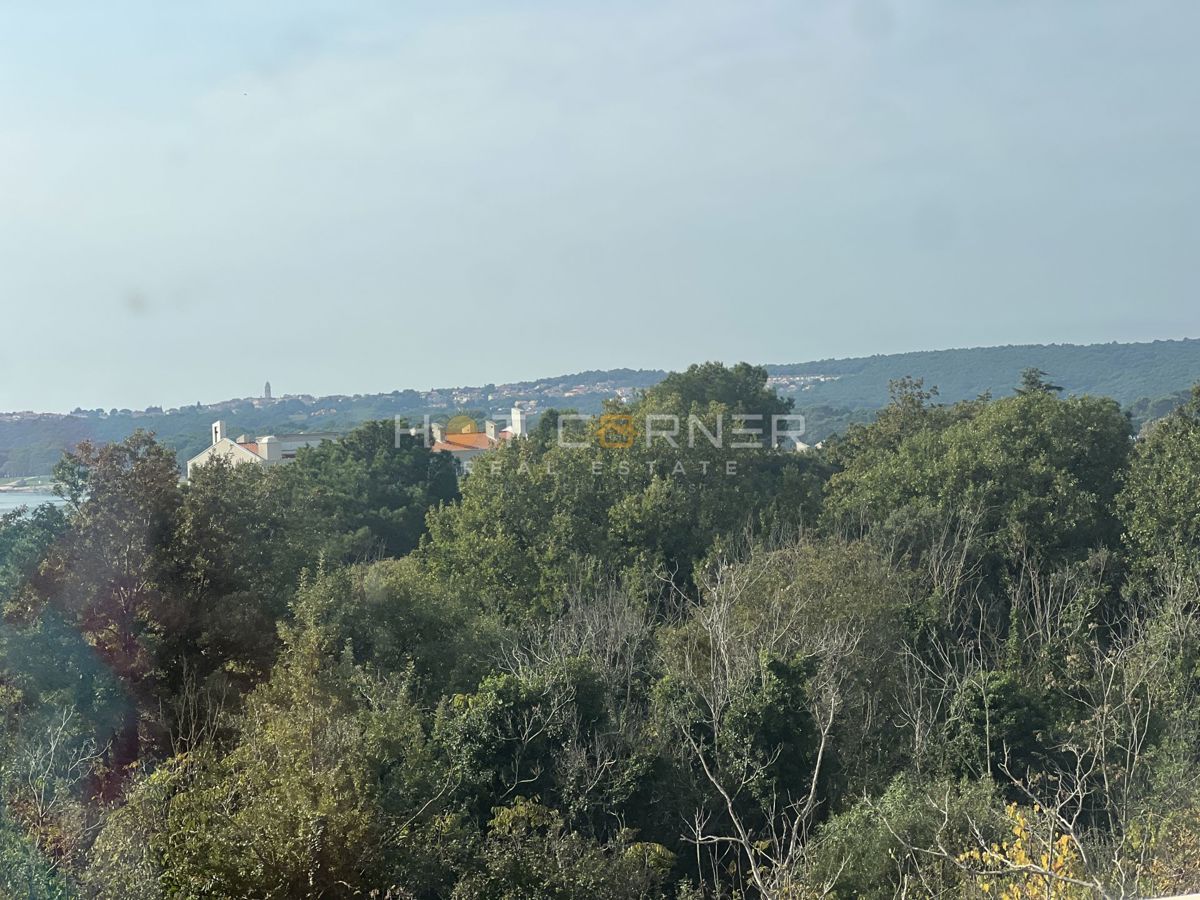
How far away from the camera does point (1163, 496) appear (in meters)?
23.6

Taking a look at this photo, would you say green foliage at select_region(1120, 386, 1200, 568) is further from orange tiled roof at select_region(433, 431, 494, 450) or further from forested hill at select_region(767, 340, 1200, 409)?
forested hill at select_region(767, 340, 1200, 409)

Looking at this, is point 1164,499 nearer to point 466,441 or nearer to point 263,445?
point 263,445

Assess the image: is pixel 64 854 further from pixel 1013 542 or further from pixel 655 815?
pixel 1013 542

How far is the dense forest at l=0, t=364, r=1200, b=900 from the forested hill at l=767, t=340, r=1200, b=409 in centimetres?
6896

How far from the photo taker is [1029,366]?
292ft

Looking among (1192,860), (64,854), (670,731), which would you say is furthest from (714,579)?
(64,854)

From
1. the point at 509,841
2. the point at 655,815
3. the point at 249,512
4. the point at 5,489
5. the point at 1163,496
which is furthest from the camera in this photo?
the point at 1163,496

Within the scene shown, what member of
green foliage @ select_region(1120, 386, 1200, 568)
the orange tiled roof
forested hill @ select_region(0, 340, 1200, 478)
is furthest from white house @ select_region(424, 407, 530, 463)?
green foliage @ select_region(1120, 386, 1200, 568)

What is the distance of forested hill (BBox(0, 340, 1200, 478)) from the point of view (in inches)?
3354

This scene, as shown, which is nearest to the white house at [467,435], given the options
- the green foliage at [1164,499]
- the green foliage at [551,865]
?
the green foliage at [1164,499]

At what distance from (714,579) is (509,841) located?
433 inches

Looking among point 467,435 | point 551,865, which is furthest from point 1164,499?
point 467,435

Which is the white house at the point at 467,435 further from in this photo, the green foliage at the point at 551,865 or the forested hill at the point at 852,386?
the green foliage at the point at 551,865

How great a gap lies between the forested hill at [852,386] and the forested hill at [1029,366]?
78mm
